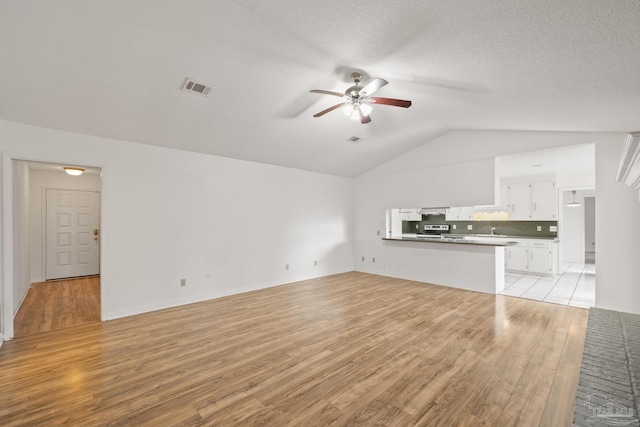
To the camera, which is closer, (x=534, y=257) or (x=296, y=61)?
(x=296, y=61)

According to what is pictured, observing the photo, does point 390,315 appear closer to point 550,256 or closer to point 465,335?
point 465,335

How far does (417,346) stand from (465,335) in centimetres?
71

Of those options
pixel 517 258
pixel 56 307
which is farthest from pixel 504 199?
A: pixel 56 307

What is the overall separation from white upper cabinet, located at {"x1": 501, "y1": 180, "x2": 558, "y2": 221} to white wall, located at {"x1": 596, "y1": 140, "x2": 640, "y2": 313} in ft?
9.73

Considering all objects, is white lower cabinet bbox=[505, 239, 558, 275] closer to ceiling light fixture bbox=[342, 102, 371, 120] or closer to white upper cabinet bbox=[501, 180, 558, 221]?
white upper cabinet bbox=[501, 180, 558, 221]

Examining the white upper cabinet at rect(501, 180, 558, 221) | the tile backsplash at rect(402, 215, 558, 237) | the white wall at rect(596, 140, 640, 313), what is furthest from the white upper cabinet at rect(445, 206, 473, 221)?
the white wall at rect(596, 140, 640, 313)

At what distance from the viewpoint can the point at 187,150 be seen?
4656 millimetres

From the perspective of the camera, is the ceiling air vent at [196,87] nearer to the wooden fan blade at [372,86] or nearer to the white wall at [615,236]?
the wooden fan blade at [372,86]

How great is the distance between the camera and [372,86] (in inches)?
111

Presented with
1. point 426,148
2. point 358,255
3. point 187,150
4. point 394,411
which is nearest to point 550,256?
point 426,148

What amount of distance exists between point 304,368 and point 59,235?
714cm

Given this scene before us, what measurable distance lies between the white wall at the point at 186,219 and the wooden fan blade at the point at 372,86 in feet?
10.1

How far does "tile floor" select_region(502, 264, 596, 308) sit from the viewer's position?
472 cm

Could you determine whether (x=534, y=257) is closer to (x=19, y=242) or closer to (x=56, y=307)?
(x=56, y=307)
